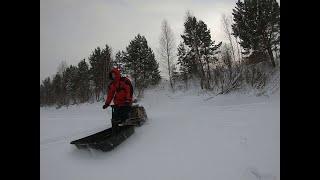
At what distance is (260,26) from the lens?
61.5 ft

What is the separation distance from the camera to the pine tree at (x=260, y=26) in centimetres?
1838

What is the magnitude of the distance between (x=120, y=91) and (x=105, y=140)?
1948mm

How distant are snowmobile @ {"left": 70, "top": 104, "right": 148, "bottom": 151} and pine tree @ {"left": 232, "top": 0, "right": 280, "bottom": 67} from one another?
1259 centimetres

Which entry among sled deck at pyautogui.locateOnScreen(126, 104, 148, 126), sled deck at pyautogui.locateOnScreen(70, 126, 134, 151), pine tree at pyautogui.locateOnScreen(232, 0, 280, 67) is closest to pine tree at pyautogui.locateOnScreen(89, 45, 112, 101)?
pine tree at pyautogui.locateOnScreen(232, 0, 280, 67)

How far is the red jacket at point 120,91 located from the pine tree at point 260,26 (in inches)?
517

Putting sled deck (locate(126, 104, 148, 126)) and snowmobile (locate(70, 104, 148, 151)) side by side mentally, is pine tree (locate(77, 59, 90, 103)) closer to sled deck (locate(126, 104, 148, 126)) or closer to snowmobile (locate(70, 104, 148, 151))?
sled deck (locate(126, 104, 148, 126))

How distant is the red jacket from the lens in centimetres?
725
